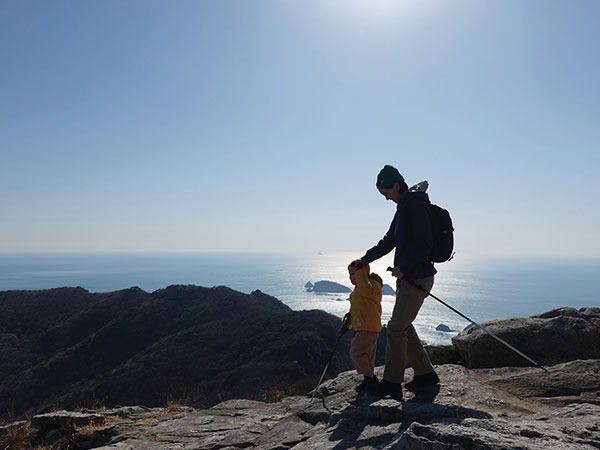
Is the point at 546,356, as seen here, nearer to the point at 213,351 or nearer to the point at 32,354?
the point at 213,351

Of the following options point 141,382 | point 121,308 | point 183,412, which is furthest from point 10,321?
point 183,412

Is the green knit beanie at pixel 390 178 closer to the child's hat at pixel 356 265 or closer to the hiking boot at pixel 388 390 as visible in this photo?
the child's hat at pixel 356 265

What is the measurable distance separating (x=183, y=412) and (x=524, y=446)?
8.01 metres

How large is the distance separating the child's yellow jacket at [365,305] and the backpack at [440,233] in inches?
52.5

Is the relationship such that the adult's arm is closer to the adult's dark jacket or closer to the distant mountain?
the adult's dark jacket

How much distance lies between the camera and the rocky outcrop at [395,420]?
339 centimetres

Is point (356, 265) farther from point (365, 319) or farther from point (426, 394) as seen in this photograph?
point (426, 394)

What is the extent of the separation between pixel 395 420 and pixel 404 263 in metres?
1.98

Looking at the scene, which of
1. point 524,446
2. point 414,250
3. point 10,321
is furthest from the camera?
point 10,321

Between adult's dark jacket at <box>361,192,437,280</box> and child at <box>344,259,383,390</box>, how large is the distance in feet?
3.43

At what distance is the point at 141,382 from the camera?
108 feet

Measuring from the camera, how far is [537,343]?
335 inches

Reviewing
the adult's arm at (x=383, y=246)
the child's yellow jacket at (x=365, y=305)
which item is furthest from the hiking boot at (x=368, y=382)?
the adult's arm at (x=383, y=246)

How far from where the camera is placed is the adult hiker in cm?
512
